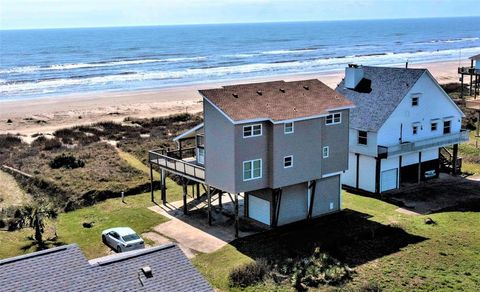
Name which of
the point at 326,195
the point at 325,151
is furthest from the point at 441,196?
the point at 325,151

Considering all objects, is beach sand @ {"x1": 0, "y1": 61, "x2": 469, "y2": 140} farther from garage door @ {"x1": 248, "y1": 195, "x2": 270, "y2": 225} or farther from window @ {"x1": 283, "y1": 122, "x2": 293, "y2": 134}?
A: window @ {"x1": 283, "y1": 122, "x2": 293, "y2": 134}

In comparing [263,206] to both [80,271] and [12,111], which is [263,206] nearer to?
[80,271]

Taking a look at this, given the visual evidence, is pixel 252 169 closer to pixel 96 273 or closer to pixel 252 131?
pixel 252 131

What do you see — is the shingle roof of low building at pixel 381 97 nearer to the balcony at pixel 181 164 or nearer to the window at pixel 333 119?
the window at pixel 333 119

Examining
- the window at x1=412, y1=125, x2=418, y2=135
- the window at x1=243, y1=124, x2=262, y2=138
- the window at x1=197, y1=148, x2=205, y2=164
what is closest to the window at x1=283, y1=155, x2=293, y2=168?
the window at x1=243, y1=124, x2=262, y2=138

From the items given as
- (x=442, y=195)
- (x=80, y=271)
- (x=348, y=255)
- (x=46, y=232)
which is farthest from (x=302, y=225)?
(x=80, y=271)

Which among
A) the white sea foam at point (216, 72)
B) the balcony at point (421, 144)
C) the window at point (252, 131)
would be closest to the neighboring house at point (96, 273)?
the window at point (252, 131)
